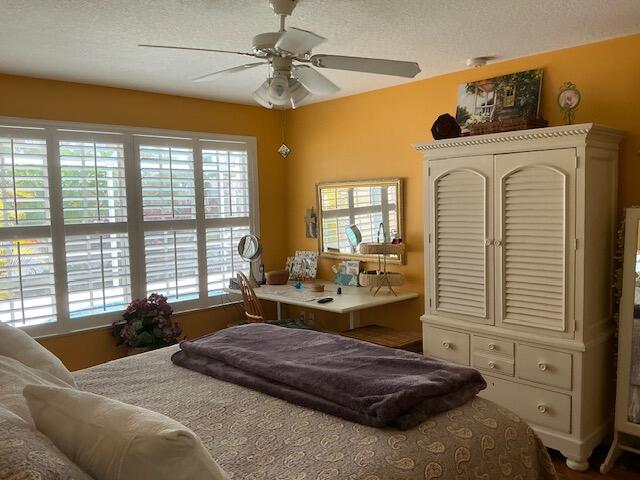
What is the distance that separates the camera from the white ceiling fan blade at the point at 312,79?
2443 millimetres

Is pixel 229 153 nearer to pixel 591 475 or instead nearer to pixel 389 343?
pixel 389 343

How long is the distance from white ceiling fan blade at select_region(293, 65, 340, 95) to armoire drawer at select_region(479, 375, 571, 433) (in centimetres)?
196

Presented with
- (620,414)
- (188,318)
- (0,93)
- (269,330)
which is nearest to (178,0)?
(269,330)

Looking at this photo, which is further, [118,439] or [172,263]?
[172,263]

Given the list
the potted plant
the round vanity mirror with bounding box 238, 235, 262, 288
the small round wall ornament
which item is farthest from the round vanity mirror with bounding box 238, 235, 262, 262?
the small round wall ornament

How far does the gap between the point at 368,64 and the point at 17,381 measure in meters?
1.77

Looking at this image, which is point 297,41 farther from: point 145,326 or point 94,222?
point 145,326

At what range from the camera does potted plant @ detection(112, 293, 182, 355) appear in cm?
400

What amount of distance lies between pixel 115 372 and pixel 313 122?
3.11m

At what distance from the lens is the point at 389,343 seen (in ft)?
12.1

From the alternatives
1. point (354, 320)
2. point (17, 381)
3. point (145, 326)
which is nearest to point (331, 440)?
point (17, 381)

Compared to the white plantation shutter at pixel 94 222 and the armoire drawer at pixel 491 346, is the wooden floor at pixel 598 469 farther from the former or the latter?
the white plantation shutter at pixel 94 222

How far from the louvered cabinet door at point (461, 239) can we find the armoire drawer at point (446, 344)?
0.39ft

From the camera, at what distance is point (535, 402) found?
3053 mm
